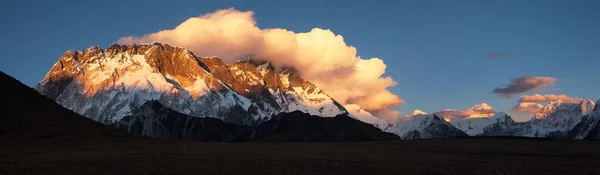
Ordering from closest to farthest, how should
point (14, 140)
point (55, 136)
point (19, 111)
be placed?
point (14, 140) < point (55, 136) < point (19, 111)

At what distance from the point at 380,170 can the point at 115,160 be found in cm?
2571

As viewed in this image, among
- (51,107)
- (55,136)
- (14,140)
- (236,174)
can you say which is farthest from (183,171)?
(51,107)

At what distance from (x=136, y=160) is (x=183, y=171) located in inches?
494

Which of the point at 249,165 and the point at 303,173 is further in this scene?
the point at 249,165

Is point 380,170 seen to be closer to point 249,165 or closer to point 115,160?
point 249,165

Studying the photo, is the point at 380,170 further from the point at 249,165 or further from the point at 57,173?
the point at 57,173

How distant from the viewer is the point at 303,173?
48281 millimetres

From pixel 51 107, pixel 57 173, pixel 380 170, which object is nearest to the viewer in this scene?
pixel 57 173

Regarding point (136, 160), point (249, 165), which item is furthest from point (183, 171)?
point (136, 160)

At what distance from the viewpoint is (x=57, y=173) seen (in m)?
44.5

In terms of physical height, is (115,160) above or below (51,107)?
below

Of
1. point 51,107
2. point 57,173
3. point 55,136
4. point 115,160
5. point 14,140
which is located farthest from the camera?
point 51,107

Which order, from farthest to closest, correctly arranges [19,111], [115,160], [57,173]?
[19,111], [115,160], [57,173]

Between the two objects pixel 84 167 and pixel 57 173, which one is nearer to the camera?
pixel 57 173
